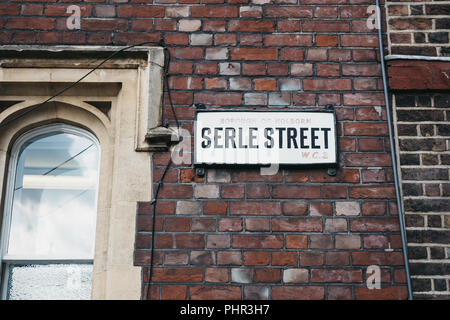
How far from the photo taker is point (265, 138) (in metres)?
3.12

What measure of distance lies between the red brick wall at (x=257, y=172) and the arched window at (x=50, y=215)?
0.52 m

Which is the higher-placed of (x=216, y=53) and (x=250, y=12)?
(x=250, y=12)

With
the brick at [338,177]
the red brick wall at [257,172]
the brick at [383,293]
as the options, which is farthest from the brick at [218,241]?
the brick at [383,293]

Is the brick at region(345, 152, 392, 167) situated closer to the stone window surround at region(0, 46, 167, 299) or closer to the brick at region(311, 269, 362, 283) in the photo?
the brick at region(311, 269, 362, 283)

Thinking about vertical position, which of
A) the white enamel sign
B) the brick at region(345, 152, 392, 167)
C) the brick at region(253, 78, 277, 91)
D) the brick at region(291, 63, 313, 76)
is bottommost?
the brick at region(345, 152, 392, 167)

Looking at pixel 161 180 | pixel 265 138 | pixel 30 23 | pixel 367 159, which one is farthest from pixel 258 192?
pixel 30 23

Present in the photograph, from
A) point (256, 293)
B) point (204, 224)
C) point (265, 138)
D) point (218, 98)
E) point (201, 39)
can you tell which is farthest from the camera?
point (201, 39)

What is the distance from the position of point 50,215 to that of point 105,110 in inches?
29.7

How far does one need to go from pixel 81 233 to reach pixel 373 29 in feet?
7.37

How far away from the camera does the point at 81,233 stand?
10.8 feet

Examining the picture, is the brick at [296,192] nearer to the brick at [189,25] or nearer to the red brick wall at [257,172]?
the red brick wall at [257,172]

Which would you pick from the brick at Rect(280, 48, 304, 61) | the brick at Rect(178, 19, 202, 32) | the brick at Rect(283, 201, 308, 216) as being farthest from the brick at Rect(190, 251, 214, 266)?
the brick at Rect(178, 19, 202, 32)

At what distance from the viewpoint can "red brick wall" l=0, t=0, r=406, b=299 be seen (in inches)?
115

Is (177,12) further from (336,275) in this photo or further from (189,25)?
(336,275)
